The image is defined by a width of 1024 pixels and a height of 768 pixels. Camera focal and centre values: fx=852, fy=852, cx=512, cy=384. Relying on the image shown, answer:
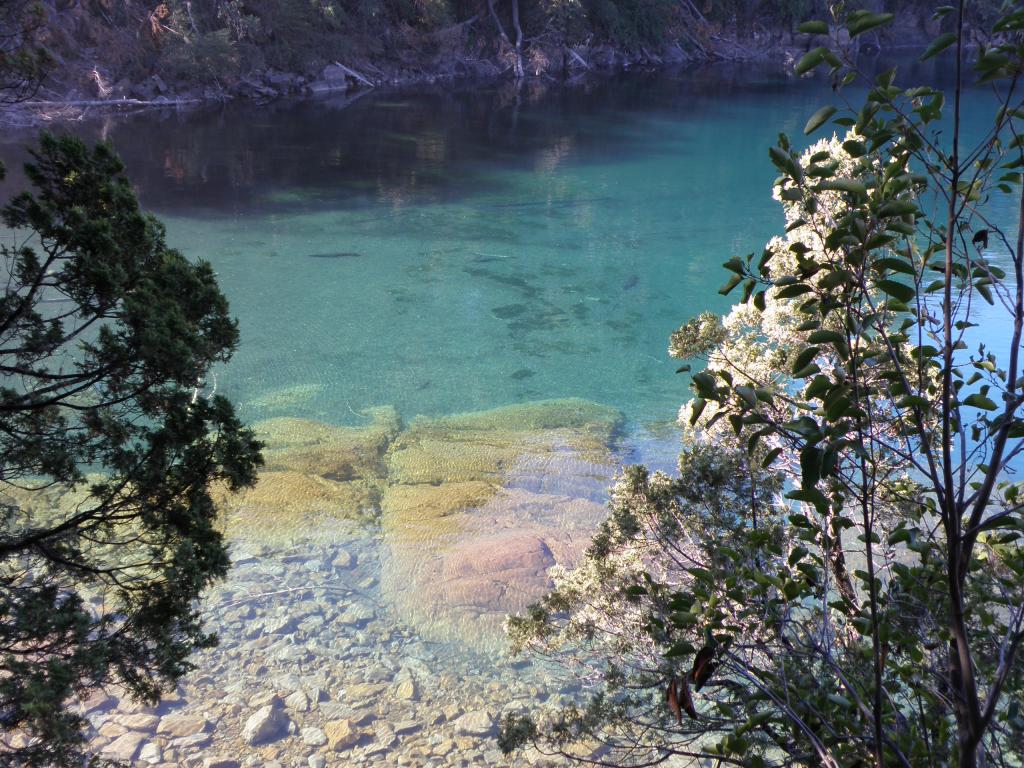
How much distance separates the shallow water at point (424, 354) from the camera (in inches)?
263

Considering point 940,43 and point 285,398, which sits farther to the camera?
point 285,398

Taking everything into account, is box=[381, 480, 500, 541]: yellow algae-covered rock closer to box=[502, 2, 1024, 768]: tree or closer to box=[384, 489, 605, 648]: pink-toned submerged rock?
box=[384, 489, 605, 648]: pink-toned submerged rock

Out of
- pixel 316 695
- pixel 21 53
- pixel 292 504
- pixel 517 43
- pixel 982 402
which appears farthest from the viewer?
pixel 517 43

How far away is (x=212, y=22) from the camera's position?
29422 mm

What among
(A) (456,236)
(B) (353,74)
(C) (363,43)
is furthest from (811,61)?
(C) (363,43)

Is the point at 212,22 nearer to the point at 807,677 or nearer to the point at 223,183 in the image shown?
the point at 223,183

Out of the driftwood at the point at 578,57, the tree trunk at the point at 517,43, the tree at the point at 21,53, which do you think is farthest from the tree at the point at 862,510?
the driftwood at the point at 578,57

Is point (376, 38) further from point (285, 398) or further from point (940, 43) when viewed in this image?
point (940, 43)

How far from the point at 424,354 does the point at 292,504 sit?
4.49 metres

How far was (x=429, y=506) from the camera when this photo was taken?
28.9ft

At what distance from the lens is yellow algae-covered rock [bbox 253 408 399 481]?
9500 mm

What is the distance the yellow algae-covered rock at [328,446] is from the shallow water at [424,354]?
44 mm

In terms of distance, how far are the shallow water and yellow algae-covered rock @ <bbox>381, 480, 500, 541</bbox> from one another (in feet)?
0.10

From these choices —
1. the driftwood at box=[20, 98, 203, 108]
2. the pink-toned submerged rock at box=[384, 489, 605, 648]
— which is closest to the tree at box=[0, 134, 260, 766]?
the pink-toned submerged rock at box=[384, 489, 605, 648]
